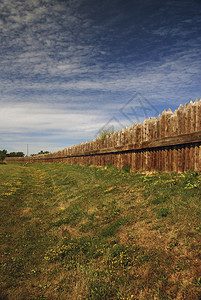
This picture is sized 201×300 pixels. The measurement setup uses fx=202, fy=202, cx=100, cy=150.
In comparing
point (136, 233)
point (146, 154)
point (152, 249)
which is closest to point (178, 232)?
point (152, 249)

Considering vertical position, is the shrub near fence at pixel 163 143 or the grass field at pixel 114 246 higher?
the shrub near fence at pixel 163 143

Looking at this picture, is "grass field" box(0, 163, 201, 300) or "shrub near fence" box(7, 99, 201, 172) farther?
"shrub near fence" box(7, 99, 201, 172)

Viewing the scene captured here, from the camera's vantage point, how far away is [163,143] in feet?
28.6

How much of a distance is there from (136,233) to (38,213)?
4.82 m

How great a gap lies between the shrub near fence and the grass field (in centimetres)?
77

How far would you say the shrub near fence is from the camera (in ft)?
24.6

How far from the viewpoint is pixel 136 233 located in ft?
16.2

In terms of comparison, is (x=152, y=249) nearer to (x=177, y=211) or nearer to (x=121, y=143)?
(x=177, y=211)

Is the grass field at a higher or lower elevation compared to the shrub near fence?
lower

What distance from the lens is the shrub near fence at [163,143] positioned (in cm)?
750

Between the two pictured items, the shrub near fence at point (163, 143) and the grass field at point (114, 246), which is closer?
the grass field at point (114, 246)

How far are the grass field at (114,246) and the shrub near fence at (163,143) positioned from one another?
770 mm

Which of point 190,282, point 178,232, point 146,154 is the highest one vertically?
point 146,154

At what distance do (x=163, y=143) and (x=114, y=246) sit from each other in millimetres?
5285
